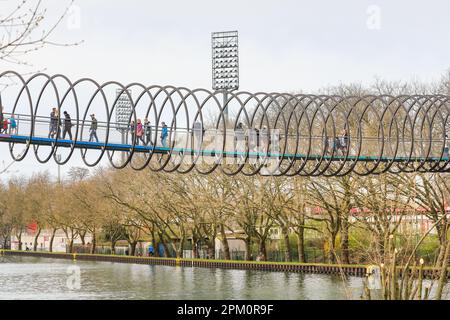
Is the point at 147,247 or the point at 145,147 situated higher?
the point at 145,147

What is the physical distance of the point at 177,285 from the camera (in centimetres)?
4491

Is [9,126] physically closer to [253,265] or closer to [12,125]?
[12,125]

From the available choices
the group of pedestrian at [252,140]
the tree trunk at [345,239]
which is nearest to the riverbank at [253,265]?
the tree trunk at [345,239]

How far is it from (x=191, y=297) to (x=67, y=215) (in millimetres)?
49640

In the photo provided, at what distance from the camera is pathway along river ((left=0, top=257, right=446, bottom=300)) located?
38.3 m

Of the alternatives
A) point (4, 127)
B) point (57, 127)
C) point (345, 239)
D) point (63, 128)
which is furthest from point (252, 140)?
point (345, 239)

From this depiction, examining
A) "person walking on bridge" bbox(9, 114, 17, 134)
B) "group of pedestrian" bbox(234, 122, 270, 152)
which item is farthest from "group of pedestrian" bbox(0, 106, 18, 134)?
"group of pedestrian" bbox(234, 122, 270, 152)

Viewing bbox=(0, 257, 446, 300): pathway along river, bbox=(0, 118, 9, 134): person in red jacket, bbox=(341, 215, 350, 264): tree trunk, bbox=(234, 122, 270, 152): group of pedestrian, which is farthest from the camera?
bbox=(341, 215, 350, 264): tree trunk

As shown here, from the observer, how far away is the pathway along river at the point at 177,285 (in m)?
38.3

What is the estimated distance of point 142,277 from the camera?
Result: 52.0 metres

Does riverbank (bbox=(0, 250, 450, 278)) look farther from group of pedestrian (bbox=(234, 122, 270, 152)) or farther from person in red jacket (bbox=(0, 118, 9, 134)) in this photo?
person in red jacket (bbox=(0, 118, 9, 134))

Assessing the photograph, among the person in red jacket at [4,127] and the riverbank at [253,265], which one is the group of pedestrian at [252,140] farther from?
the person in red jacket at [4,127]

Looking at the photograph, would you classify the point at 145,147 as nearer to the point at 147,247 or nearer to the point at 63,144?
the point at 63,144
